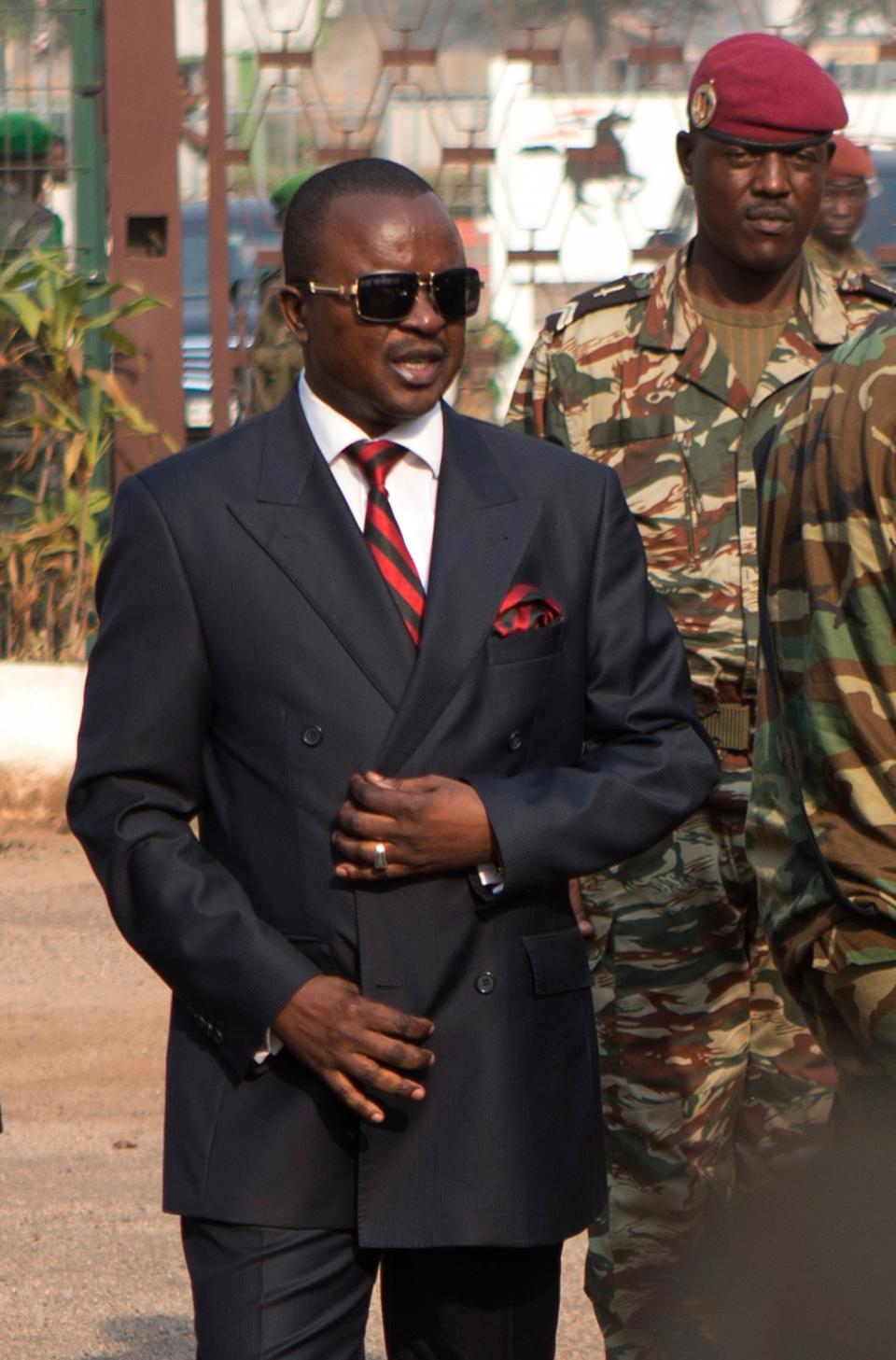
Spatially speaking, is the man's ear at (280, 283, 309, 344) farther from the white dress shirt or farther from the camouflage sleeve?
the camouflage sleeve

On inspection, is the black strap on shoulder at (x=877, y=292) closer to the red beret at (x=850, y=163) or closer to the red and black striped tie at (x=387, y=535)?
the red and black striped tie at (x=387, y=535)

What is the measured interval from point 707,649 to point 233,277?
4.13m

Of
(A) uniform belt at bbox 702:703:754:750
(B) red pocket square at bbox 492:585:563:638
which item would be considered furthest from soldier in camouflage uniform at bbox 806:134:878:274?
(B) red pocket square at bbox 492:585:563:638

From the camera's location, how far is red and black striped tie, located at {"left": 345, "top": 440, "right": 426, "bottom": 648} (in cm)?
283

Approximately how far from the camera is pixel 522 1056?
9.18 feet

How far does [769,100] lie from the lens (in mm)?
4117

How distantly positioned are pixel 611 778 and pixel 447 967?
30cm

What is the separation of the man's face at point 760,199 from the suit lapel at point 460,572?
1341 mm

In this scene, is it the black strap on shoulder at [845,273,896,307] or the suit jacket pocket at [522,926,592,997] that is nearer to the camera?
the suit jacket pocket at [522,926,592,997]

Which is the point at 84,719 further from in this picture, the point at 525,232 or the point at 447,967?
the point at 525,232

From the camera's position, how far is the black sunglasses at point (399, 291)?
9.38 feet

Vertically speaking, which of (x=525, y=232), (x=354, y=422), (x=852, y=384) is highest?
(x=852, y=384)

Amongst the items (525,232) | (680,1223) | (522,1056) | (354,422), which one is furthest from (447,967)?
(525,232)

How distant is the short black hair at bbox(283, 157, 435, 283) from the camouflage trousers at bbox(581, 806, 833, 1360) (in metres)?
1.46
